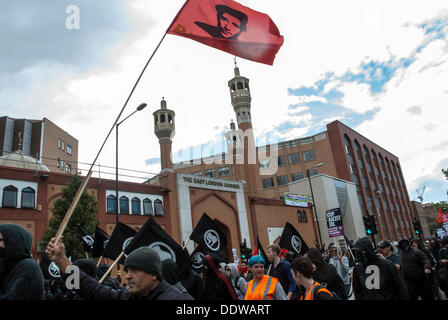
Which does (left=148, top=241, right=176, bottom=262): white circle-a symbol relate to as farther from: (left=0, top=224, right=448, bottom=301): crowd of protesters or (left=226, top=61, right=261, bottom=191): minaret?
(left=226, top=61, right=261, bottom=191): minaret

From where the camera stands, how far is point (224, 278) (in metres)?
5.18

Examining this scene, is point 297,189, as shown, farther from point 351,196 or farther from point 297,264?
point 297,264

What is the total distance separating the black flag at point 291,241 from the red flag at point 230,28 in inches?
160

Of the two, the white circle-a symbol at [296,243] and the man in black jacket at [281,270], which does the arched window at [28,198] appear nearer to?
the white circle-a symbol at [296,243]

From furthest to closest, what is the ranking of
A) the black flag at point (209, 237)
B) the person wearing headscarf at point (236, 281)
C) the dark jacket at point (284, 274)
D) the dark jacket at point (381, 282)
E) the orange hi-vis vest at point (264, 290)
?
the black flag at point (209, 237), the person wearing headscarf at point (236, 281), the dark jacket at point (284, 274), the dark jacket at point (381, 282), the orange hi-vis vest at point (264, 290)

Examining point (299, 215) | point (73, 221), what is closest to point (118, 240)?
point (73, 221)

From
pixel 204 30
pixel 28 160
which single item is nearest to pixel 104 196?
pixel 28 160

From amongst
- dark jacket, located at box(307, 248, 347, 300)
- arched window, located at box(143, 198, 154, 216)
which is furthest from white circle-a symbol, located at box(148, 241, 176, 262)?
arched window, located at box(143, 198, 154, 216)

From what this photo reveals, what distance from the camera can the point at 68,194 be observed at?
16.4 metres

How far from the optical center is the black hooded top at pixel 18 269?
2.54 meters

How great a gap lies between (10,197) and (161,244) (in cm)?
1655

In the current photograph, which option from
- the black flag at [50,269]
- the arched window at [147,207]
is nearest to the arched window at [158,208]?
the arched window at [147,207]

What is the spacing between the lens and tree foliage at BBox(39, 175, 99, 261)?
49.6 ft
